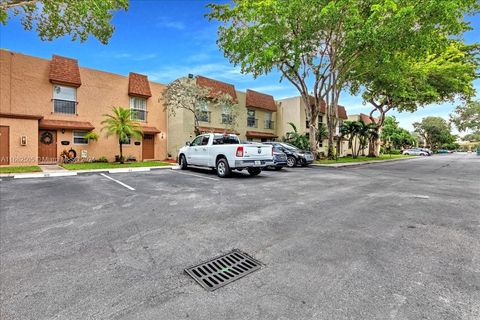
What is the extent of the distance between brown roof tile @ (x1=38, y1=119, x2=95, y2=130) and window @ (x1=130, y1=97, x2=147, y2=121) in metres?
3.62

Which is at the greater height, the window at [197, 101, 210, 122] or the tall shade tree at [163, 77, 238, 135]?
the tall shade tree at [163, 77, 238, 135]

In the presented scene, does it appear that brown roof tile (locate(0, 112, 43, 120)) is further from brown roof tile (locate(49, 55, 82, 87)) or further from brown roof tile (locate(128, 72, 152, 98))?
brown roof tile (locate(128, 72, 152, 98))

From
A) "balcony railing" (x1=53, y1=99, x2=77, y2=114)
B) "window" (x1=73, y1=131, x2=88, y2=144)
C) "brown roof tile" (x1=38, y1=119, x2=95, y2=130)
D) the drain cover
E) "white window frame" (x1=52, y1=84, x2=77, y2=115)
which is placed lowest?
the drain cover

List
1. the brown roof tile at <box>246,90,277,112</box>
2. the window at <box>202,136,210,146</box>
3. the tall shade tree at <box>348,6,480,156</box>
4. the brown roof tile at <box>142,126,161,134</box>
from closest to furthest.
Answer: the window at <box>202,136,210,146</box> → the tall shade tree at <box>348,6,480,156</box> → the brown roof tile at <box>142,126,161,134</box> → the brown roof tile at <box>246,90,277,112</box>

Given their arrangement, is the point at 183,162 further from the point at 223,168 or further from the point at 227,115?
the point at 227,115

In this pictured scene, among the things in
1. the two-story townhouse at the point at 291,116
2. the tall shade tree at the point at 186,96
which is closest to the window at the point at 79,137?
the tall shade tree at the point at 186,96

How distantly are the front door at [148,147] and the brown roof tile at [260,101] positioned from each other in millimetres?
10793

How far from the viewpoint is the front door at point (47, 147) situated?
1639 cm

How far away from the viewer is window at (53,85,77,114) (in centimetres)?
1694

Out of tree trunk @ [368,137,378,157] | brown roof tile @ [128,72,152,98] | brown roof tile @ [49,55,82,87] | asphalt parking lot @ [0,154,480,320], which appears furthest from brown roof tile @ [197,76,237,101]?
tree trunk @ [368,137,378,157]

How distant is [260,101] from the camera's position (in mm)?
27484

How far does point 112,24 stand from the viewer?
14133mm

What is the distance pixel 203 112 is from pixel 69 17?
11.3 metres

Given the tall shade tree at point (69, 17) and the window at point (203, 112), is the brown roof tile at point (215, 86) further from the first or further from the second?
the tall shade tree at point (69, 17)
